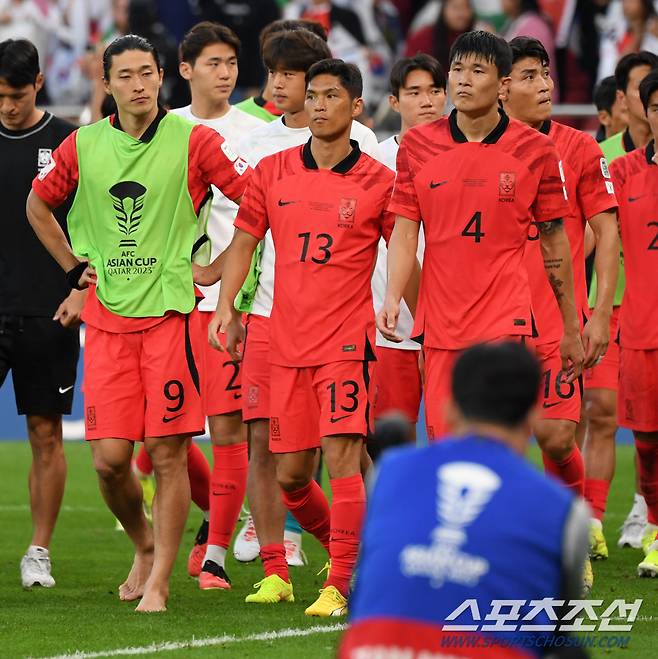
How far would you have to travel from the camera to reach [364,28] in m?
18.1

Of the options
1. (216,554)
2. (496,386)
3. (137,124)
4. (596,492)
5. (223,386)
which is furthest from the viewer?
(596,492)

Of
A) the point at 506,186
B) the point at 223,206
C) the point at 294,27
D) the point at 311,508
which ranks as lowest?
the point at 311,508

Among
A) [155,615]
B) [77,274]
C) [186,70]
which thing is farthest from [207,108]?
[155,615]

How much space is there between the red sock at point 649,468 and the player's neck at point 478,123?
275 cm

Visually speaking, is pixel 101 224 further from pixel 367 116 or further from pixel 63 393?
pixel 367 116

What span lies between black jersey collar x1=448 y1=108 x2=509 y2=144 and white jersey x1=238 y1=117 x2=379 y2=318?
1.11 meters

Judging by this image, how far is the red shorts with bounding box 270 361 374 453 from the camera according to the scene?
25.4ft

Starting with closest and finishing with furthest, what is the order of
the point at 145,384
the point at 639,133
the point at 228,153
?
the point at 145,384 < the point at 228,153 < the point at 639,133

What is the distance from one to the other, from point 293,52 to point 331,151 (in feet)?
3.66

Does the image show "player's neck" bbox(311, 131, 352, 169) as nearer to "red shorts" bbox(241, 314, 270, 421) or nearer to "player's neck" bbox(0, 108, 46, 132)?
"red shorts" bbox(241, 314, 270, 421)

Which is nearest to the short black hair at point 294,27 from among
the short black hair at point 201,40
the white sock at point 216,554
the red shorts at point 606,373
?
the short black hair at point 201,40

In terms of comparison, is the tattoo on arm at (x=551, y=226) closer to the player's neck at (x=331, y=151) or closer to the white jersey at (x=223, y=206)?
the player's neck at (x=331, y=151)

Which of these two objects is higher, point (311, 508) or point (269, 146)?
point (269, 146)

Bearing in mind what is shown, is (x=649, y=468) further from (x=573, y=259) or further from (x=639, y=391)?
(x=573, y=259)
